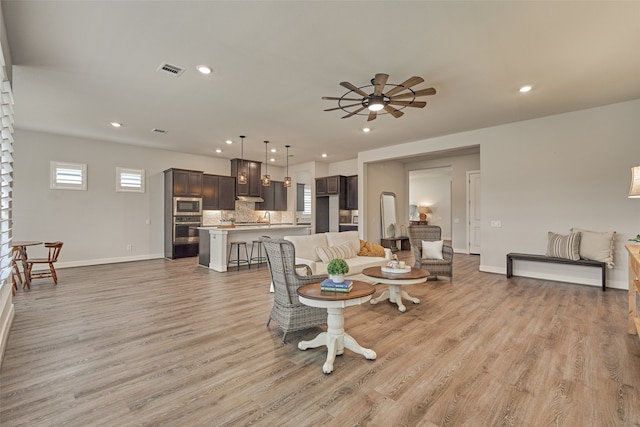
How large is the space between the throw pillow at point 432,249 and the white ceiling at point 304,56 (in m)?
2.39

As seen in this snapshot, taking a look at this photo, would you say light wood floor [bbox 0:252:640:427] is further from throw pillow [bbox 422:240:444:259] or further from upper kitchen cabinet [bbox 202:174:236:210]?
upper kitchen cabinet [bbox 202:174:236:210]

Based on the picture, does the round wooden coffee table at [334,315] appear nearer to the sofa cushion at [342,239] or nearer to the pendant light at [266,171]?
the sofa cushion at [342,239]

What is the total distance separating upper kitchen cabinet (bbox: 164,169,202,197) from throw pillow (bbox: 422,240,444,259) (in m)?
6.33

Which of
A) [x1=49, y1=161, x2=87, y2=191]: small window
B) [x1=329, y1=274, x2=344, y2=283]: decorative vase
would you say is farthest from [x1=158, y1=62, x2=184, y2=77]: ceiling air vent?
[x1=49, y1=161, x2=87, y2=191]: small window

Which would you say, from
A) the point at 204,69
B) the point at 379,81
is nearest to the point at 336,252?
the point at 379,81

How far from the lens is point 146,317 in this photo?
359 centimetres

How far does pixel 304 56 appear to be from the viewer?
3348mm

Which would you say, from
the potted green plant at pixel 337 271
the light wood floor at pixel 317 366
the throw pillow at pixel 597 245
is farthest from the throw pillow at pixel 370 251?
the throw pillow at pixel 597 245

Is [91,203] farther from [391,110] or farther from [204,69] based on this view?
[391,110]

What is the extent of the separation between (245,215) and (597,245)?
8937 millimetres

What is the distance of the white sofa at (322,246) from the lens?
4441mm

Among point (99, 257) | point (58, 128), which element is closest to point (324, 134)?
point (58, 128)

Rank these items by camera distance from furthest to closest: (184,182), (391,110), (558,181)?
1. (184,182)
2. (558,181)
3. (391,110)

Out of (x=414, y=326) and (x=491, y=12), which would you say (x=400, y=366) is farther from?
(x=491, y=12)
